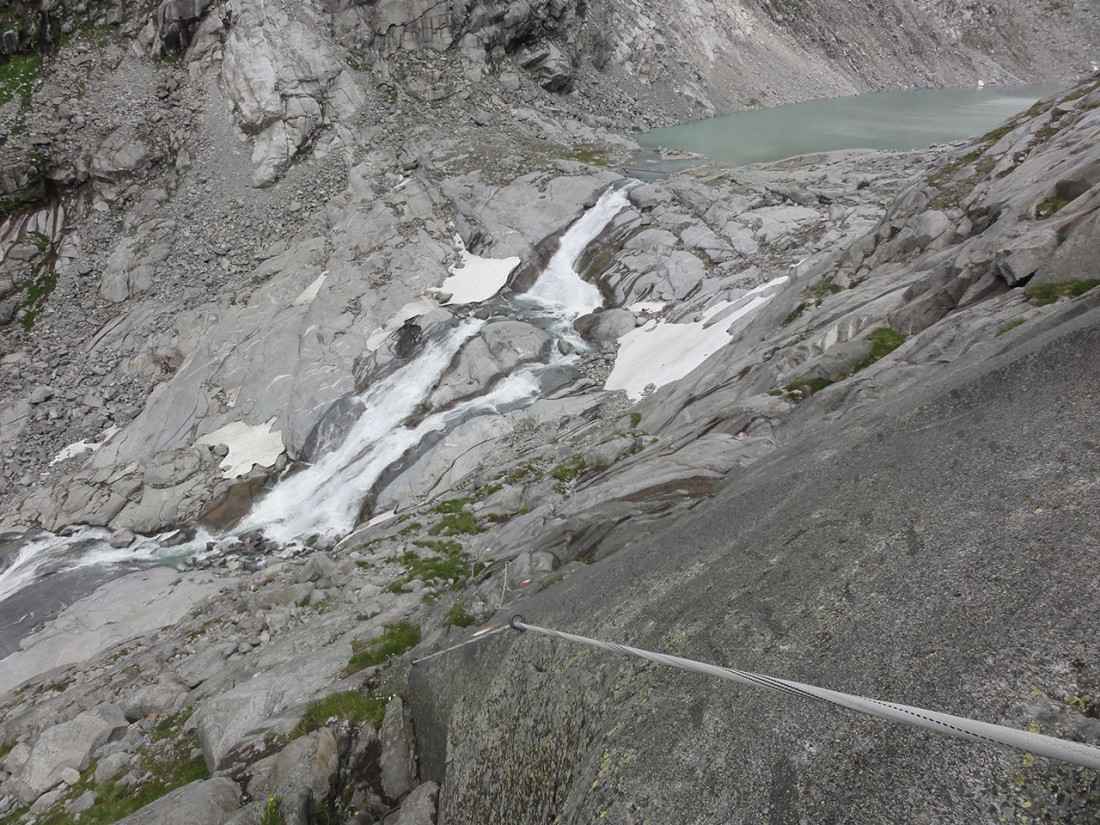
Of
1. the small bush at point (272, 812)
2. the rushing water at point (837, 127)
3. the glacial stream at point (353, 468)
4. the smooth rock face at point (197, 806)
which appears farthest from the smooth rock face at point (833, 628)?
the rushing water at point (837, 127)

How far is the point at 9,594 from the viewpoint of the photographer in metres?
24.4

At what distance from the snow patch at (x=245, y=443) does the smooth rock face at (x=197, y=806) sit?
20872 millimetres

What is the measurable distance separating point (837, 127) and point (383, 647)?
8028cm

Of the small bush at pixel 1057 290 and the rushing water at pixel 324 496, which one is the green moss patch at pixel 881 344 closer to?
the small bush at pixel 1057 290

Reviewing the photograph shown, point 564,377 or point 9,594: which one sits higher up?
point 9,594

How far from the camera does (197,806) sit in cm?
905

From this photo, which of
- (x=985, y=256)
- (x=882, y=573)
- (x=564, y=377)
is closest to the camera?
(x=882, y=573)

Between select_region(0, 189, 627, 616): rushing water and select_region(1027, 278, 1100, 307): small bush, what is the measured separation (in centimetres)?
1977

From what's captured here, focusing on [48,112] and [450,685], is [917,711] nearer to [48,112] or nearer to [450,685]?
[450,685]

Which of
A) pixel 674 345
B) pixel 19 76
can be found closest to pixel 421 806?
pixel 674 345

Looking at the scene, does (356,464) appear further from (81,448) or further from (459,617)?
(81,448)

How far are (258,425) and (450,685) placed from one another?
25.8 m

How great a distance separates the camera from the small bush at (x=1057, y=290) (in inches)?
400

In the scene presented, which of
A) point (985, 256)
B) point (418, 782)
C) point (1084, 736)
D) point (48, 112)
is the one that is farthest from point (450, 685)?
point (48, 112)
